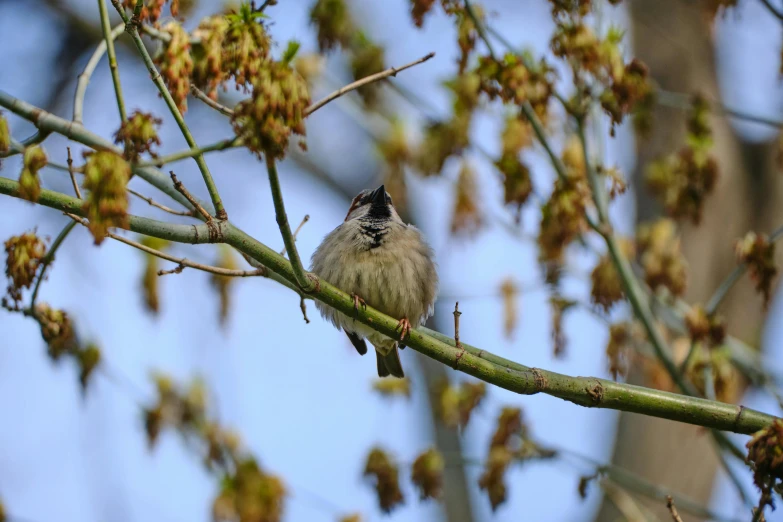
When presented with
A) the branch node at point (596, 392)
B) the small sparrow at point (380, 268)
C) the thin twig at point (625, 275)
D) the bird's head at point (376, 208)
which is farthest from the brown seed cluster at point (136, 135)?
the thin twig at point (625, 275)

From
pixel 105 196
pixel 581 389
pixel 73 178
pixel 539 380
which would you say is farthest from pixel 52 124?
pixel 581 389

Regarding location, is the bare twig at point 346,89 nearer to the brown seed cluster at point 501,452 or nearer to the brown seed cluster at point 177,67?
the brown seed cluster at point 177,67

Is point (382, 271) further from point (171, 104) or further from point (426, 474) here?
point (171, 104)

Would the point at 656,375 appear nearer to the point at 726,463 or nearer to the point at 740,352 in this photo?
the point at 740,352

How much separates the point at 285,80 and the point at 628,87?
2.32 meters

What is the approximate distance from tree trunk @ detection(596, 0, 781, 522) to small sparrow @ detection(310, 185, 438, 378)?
11.1 ft

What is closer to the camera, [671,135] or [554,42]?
[554,42]

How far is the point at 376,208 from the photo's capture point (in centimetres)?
502

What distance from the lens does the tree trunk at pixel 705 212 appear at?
732cm

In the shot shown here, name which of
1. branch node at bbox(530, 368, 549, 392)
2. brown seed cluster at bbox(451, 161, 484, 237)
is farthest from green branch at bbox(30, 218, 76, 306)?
brown seed cluster at bbox(451, 161, 484, 237)

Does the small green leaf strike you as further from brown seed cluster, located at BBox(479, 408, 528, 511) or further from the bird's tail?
brown seed cluster, located at BBox(479, 408, 528, 511)

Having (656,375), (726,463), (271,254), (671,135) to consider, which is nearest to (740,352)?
(656,375)

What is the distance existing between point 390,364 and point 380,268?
3.35 ft

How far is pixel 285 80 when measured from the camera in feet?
7.74
